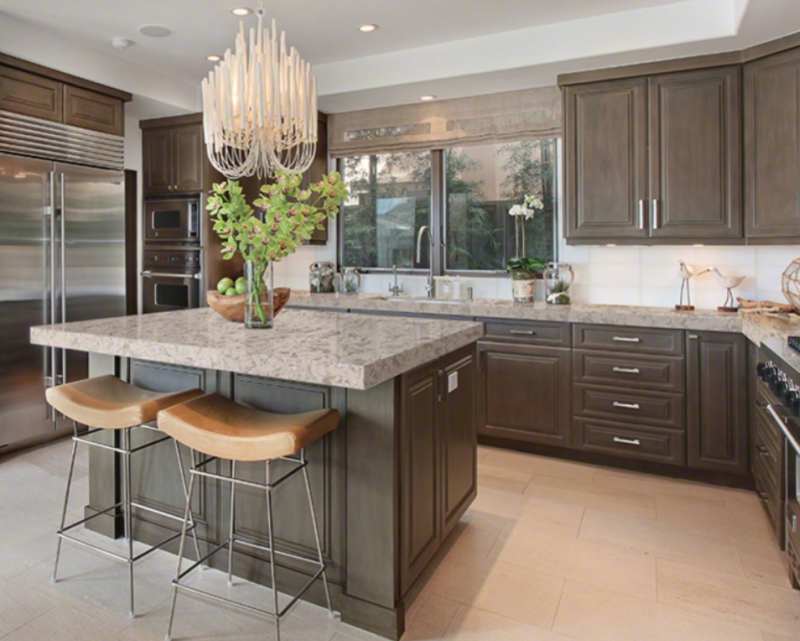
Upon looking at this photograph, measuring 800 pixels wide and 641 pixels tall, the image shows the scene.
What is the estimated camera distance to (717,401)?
3.30m

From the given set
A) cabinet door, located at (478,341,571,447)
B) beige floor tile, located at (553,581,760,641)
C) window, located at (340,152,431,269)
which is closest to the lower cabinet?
beige floor tile, located at (553,581,760,641)

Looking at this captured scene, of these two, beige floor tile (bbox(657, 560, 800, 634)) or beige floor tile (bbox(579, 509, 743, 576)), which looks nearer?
beige floor tile (bbox(657, 560, 800, 634))

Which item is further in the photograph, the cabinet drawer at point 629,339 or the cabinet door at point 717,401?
the cabinet drawer at point 629,339

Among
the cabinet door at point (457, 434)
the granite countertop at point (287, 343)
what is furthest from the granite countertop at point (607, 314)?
the granite countertop at point (287, 343)

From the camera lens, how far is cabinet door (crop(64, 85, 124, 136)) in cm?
402

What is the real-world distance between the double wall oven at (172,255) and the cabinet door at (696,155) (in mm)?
3482

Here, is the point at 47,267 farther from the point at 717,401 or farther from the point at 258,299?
the point at 717,401

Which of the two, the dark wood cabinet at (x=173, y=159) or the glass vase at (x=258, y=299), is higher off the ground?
the dark wood cabinet at (x=173, y=159)

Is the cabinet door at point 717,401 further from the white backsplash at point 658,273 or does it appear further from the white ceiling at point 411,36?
the white ceiling at point 411,36

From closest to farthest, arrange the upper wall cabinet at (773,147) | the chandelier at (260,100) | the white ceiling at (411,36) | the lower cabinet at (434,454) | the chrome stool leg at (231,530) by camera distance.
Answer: the lower cabinet at (434,454) < the chrome stool leg at (231,530) < the chandelier at (260,100) < the upper wall cabinet at (773,147) < the white ceiling at (411,36)

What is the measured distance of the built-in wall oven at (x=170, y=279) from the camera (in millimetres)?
4855

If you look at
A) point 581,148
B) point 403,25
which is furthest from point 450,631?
point 403,25

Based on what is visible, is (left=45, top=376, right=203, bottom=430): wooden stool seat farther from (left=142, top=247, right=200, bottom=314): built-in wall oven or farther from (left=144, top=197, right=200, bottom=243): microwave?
(left=144, top=197, right=200, bottom=243): microwave

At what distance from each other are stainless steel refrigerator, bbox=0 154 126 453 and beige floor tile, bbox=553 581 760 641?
139 inches
